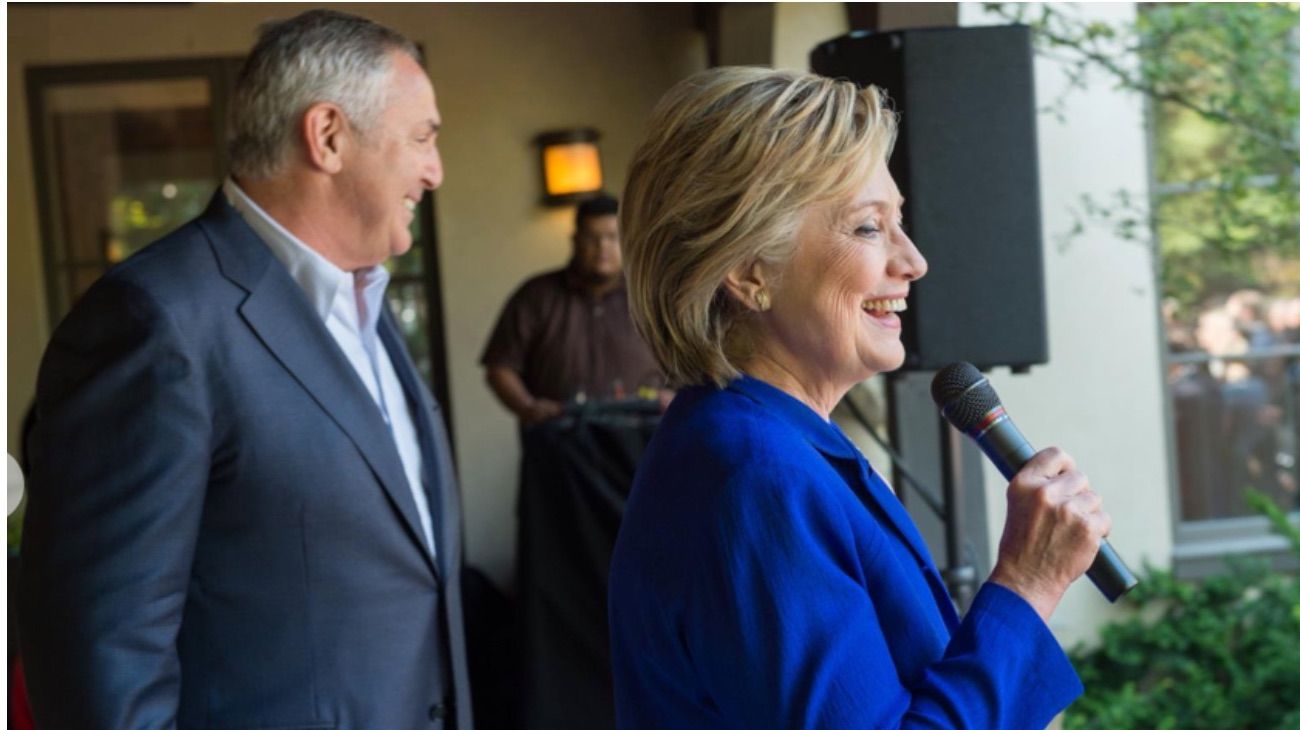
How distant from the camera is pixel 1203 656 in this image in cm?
500

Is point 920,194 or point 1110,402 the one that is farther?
point 1110,402

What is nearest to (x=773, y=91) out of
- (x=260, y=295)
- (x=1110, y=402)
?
(x=260, y=295)

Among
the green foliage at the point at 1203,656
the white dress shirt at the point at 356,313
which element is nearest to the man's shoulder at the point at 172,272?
the white dress shirt at the point at 356,313

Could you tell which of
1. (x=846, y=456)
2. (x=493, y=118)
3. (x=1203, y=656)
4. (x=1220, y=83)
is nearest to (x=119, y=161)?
(x=493, y=118)

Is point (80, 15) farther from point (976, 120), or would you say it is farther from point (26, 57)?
→ point (976, 120)

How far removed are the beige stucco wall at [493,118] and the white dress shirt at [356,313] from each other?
187 inches

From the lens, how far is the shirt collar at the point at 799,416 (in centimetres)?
133

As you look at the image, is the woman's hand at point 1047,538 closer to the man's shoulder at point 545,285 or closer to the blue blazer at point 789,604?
the blue blazer at point 789,604

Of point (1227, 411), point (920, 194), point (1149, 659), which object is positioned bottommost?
point (1149, 659)

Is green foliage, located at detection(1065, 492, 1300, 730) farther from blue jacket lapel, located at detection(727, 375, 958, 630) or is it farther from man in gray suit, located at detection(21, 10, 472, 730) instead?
blue jacket lapel, located at detection(727, 375, 958, 630)

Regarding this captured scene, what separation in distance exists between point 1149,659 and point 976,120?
2577mm

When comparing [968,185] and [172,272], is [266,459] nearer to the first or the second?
[172,272]

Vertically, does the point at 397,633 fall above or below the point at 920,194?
below

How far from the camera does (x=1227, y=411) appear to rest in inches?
213
